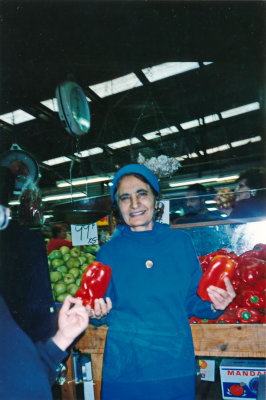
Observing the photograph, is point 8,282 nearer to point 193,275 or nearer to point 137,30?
point 193,275

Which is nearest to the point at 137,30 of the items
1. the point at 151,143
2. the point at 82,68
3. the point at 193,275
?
the point at 82,68

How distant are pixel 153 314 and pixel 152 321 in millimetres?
35

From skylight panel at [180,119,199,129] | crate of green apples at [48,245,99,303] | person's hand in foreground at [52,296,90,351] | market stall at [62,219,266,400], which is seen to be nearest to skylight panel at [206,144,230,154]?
skylight panel at [180,119,199,129]

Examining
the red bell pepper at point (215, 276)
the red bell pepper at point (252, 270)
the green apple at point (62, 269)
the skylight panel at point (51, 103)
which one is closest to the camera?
the red bell pepper at point (215, 276)

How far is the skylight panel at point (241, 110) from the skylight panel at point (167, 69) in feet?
6.76

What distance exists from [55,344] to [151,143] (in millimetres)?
6727

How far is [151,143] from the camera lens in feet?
24.6

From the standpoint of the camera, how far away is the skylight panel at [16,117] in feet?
20.8

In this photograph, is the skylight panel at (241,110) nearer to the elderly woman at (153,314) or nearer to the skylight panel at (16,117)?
the skylight panel at (16,117)

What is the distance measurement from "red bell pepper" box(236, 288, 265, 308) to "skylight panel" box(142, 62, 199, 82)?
12.7ft

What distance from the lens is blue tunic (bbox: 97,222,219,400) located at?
5.26 feet

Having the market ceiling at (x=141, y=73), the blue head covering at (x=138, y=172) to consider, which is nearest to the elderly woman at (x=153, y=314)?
the blue head covering at (x=138, y=172)

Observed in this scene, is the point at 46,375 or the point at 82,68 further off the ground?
the point at 82,68

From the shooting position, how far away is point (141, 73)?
5355 mm
